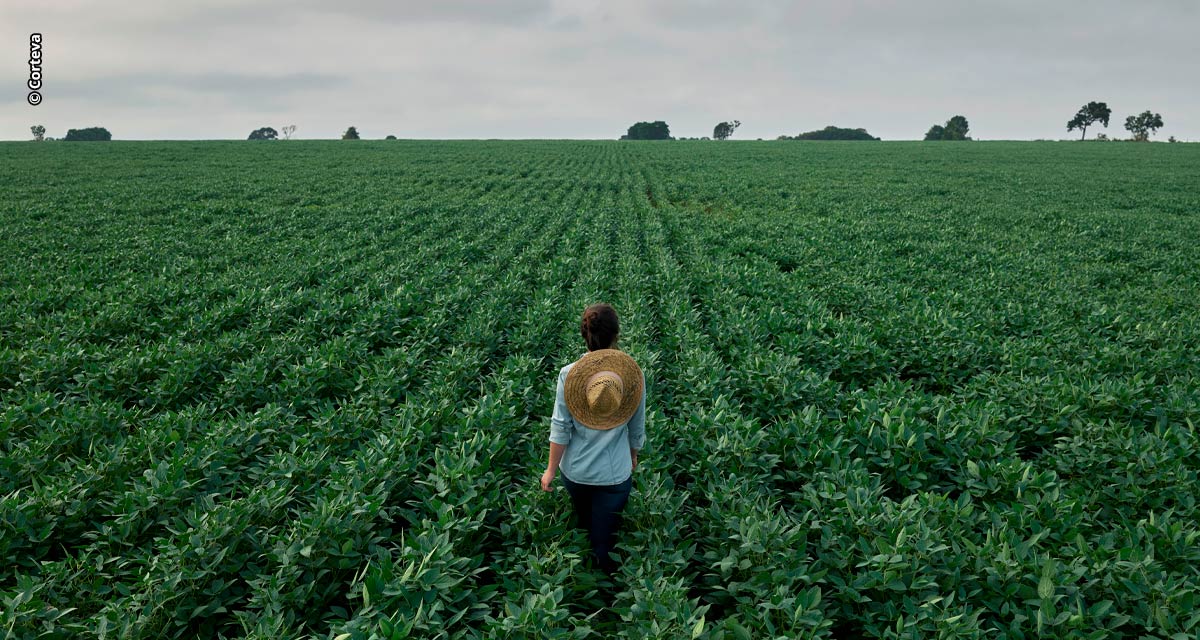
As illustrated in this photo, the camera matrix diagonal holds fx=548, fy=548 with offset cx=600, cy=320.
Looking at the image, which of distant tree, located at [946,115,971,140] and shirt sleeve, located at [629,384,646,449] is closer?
shirt sleeve, located at [629,384,646,449]

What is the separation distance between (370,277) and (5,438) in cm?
697

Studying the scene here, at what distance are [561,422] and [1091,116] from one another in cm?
14882

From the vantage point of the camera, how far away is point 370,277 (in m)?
11.9

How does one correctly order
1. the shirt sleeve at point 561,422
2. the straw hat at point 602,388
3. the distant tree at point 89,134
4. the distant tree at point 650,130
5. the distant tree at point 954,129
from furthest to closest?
the distant tree at point 650,130, the distant tree at point 954,129, the distant tree at point 89,134, the shirt sleeve at point 561,422, the straw hat at point 602,388

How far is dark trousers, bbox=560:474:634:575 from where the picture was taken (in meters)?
3.74

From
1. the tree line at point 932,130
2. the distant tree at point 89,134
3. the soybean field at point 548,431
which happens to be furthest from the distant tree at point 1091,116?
the distant tree at point 89,134

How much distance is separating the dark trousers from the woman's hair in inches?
39.6

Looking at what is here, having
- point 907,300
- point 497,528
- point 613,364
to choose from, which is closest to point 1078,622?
point 613,364

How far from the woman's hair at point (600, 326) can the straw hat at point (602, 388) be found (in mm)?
70

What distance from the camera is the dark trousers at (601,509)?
374 centimetres

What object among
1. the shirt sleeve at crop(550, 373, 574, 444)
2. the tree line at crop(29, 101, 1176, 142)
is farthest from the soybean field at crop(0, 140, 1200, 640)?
the tree line at crop(29, 101, 1176, 142)

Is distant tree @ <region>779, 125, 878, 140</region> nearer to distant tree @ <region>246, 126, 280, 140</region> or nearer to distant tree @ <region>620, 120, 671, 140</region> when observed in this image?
distant tree @ <region>620, 120, 671, 140</region>

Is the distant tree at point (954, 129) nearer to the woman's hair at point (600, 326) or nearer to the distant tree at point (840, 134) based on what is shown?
the distant tree at point (840, 134)

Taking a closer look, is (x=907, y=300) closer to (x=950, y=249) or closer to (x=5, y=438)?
(x=950, y=249)
